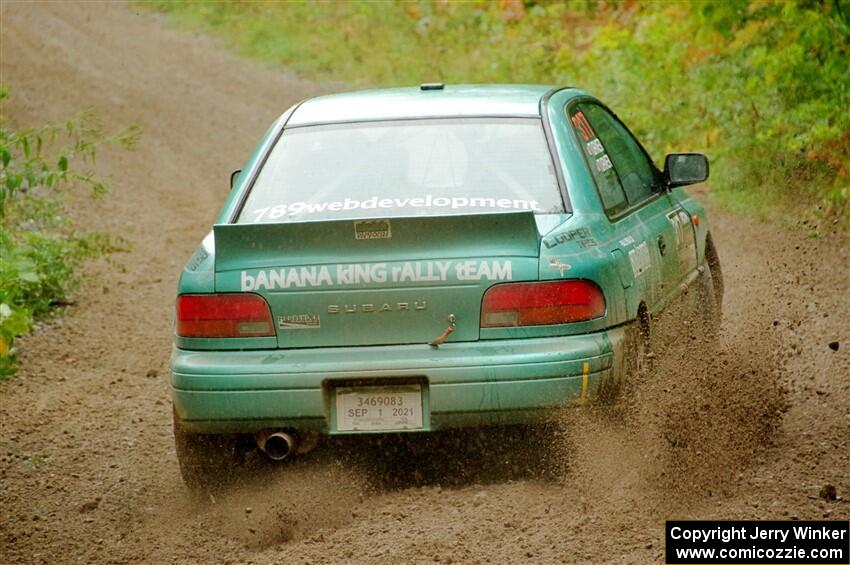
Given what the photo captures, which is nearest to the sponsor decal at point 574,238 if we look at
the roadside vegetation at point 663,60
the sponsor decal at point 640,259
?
the sponsor decal at point 640,259

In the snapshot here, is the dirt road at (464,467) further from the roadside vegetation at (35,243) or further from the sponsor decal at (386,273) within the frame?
the sponsor decal at (386,273)

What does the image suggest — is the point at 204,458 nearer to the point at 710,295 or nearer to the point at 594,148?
the point at 594,148

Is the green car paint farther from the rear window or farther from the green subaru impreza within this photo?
the rear window

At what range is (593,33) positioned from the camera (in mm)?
19000

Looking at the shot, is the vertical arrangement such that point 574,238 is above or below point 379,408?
above

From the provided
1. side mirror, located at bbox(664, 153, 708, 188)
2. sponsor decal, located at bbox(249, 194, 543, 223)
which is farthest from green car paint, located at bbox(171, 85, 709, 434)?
side mirror, located at bbox(664, 153, 708, 188)

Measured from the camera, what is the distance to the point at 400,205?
514cm

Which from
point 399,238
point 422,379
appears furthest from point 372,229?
point 422,379

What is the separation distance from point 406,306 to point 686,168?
2.16 m

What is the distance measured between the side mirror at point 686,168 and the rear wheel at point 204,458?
255cm

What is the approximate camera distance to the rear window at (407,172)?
5148 millimetres

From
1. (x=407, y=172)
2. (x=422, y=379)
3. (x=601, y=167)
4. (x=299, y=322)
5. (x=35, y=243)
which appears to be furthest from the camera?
(x=35, y=243)

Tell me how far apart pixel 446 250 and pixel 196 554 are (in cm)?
141

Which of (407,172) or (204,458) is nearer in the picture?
(204,458)
